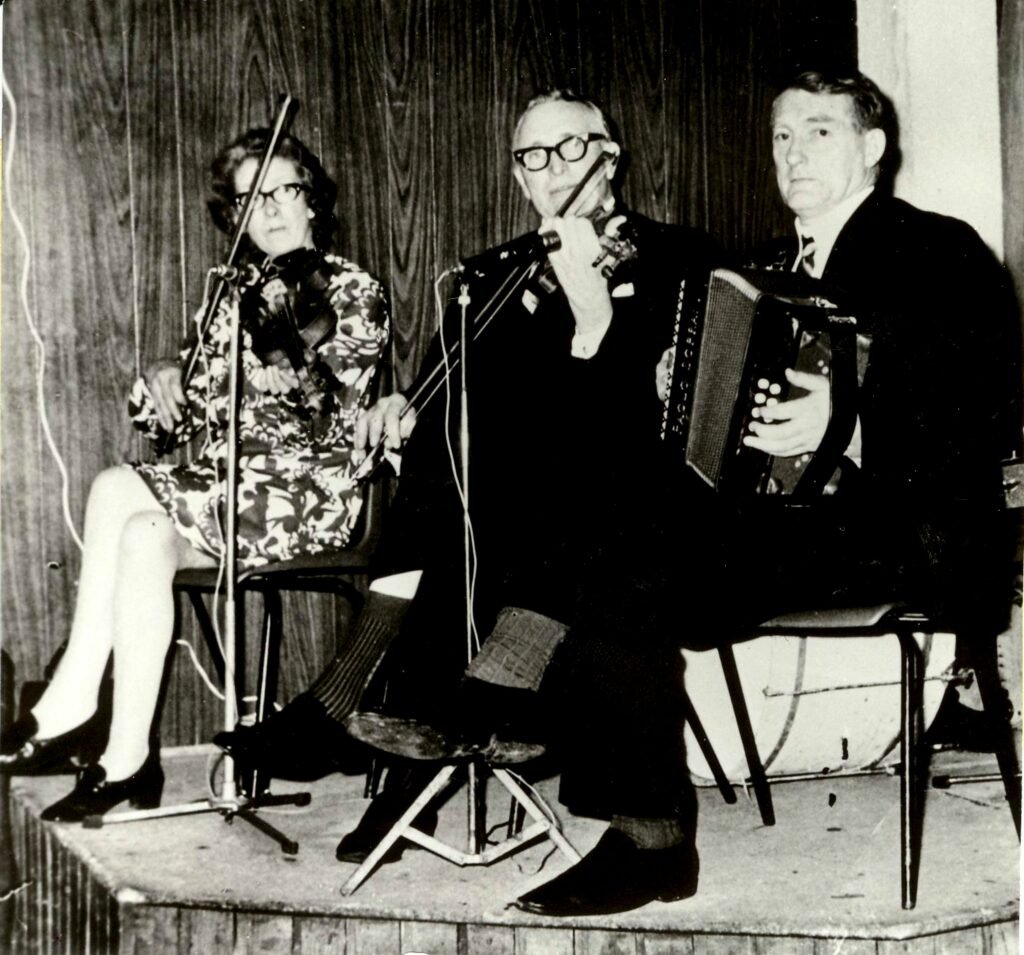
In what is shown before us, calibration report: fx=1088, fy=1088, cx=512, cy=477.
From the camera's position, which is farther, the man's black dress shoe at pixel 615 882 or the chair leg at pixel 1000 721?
the chair leg at pixel 1000 721

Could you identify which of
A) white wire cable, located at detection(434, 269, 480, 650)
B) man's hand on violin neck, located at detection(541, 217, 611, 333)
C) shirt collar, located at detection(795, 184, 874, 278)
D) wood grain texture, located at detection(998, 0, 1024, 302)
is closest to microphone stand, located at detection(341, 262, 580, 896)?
white wire cable, located at detection(434, 269, 480, 650)

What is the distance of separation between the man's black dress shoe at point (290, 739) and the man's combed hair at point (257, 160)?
1.13m

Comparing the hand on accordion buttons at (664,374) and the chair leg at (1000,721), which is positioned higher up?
the hand on accordion buttons at (664,374)

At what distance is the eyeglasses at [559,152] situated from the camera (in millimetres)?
2264

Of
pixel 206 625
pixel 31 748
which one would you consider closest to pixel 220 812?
pixel 31 748

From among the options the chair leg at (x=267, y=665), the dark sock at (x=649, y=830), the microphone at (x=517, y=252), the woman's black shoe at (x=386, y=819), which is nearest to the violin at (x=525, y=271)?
the microphone at (x=517, y=252)

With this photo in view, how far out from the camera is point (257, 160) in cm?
247

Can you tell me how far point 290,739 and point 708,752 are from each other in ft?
2.68

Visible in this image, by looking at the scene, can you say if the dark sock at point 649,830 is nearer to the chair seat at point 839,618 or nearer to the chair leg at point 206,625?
the chair seat at point 839,618

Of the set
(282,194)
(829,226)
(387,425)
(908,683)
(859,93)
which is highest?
(859,93)

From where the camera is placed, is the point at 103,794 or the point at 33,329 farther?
the point at 33,329

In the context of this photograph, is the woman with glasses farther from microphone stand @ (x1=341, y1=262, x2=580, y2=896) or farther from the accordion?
the accordion

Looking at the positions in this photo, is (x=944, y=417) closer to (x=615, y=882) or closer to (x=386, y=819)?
(x=615, y=882)

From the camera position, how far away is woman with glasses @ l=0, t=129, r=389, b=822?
2.09 m
